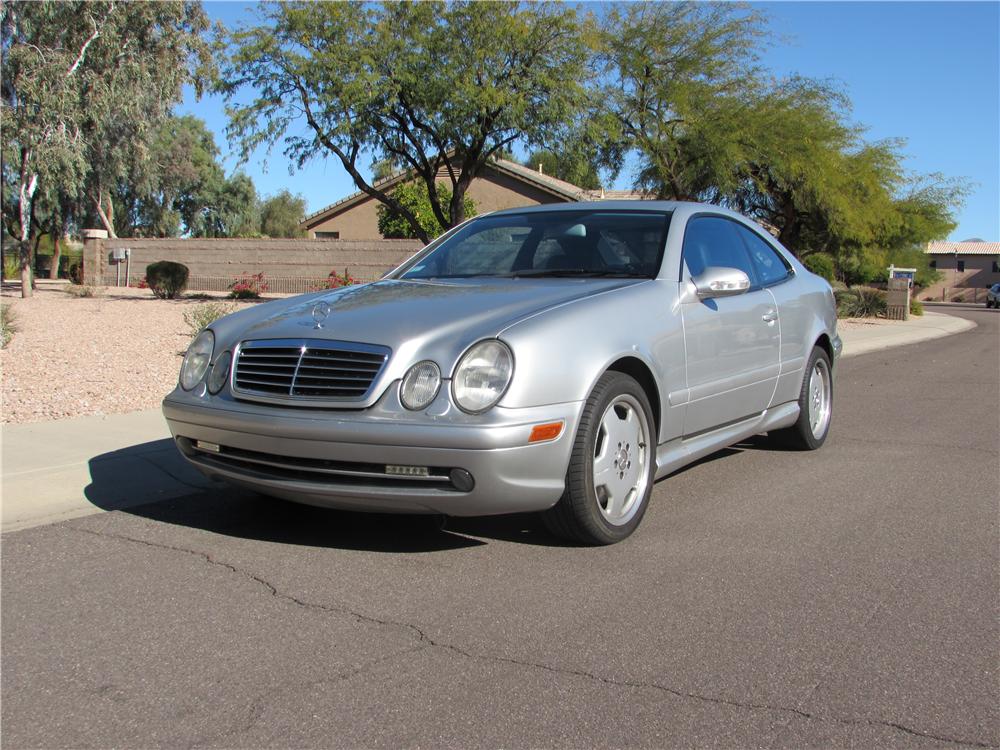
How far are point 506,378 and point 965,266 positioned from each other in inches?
3682

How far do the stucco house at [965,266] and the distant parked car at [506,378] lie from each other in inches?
3326

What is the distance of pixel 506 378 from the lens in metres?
4.14

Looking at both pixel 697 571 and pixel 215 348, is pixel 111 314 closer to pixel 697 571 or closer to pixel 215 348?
pixel 215 348

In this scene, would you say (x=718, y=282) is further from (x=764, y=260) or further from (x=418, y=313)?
(x=418, y=313)

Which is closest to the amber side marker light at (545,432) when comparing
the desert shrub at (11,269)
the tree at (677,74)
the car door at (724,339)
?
the car door at (724,339)

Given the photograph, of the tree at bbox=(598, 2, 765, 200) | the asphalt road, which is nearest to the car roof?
the asphalt road

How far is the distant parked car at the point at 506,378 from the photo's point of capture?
4.13 meters

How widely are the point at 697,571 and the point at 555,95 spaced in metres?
18.7

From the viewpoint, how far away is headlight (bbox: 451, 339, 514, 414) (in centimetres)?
411

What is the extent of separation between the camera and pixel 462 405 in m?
4.10

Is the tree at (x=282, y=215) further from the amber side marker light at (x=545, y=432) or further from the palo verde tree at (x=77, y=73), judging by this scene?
the amber side marker light at (x=545, y=432)

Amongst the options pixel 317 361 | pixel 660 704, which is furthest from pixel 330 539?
pixel 660 704

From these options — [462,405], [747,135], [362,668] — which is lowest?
[362,668]

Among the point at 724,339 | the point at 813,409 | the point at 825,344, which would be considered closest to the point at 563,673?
A: the point at 724,339
